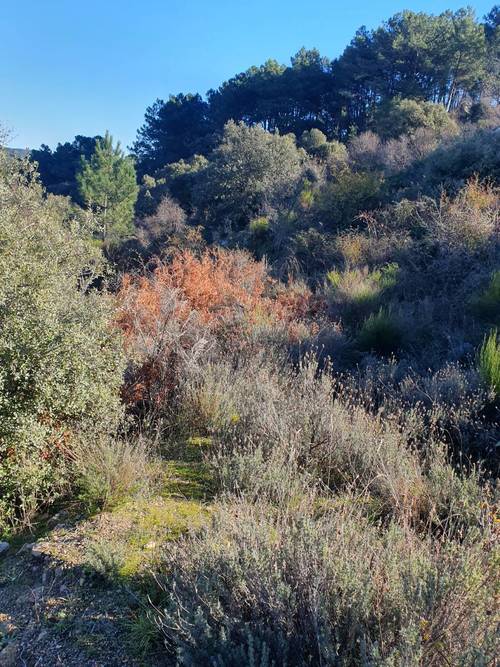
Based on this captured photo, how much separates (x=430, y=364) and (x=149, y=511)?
4223 mm

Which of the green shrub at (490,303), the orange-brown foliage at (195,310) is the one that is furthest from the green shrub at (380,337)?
the green shrub at (490,303)

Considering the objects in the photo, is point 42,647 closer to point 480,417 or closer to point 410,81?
point 480,417

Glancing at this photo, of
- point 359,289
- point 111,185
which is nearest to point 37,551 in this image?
point 359,289

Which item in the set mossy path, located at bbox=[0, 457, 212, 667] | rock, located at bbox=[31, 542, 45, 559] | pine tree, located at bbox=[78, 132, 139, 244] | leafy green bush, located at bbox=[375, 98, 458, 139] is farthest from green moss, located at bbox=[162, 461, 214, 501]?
pine tree, located at bbox=[78, 132, 139, 244]

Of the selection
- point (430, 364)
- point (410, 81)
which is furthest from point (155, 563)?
point (410, 81)

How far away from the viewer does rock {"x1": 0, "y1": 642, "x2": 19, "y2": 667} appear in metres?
2.18

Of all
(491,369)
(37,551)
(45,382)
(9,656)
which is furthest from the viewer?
(491,369)

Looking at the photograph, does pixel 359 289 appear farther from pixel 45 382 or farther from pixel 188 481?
pixel 45 382

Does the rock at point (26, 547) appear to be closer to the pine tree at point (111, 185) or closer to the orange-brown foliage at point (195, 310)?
the orange-brown foliage at point (195, 310)

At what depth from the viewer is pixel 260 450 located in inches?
130

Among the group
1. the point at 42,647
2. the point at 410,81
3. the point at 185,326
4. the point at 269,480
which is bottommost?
the point at 42,647

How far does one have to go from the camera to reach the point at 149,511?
126 inches

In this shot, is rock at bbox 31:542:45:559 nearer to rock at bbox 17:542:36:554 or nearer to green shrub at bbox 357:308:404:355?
rock at bbox 17:542:36:554

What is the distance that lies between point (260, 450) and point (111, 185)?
26.2 m
